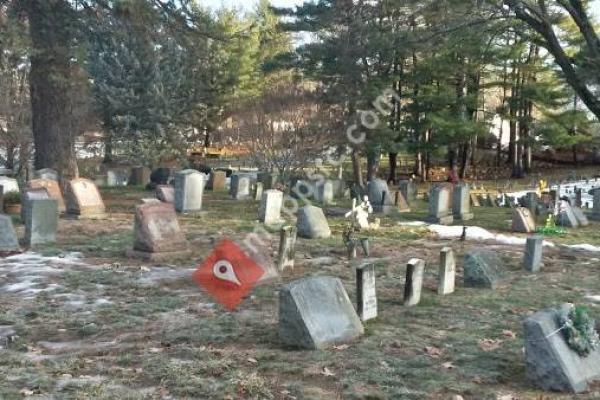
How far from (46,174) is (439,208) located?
1109cm

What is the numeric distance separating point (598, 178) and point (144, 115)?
26.4m

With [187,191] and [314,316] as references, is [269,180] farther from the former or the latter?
[314,316]

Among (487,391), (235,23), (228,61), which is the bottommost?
(487,391)

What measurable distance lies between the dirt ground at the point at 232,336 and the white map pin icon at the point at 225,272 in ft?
1.11

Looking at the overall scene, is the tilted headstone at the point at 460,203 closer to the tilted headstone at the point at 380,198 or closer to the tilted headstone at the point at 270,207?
the tilted headstone at the point at 380,198

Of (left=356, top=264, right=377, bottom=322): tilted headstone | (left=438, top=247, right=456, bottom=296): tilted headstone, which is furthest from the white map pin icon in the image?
(left=438, top=247, right=456, bottom=296): tilted headstone

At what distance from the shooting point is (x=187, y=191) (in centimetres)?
1733

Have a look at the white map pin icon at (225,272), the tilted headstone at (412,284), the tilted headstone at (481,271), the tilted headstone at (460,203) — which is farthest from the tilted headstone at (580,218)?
the white map pin icon at (225,272)

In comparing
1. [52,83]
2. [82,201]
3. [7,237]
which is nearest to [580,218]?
[82,201]

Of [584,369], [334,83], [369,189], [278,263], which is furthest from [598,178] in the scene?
[584,369]

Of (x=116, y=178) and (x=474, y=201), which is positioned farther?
(x=116, y=178)

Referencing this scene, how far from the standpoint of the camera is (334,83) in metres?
27.0

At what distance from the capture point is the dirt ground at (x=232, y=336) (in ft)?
16.1

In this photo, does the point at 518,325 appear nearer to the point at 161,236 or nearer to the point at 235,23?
the point at 161,236
